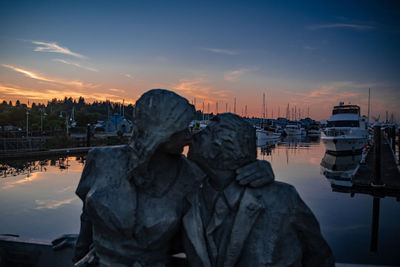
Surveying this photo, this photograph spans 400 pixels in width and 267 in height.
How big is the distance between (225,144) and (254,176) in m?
0.29

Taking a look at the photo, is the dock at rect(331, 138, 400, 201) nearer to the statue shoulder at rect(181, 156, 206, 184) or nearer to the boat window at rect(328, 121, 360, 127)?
the boat window at rect(328, 121, 360, 127)

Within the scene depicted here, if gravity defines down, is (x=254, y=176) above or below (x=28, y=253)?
above

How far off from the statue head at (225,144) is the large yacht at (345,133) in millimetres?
25996

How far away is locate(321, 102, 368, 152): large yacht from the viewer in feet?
83.7

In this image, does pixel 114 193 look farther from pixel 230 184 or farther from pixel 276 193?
pixel 276 193

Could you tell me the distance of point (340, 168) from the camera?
20578 millimetres

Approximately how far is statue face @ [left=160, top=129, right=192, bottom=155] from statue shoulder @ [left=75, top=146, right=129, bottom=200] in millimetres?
369

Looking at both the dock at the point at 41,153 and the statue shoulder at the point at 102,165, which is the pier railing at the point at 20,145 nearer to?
the dock at the point at 41,153

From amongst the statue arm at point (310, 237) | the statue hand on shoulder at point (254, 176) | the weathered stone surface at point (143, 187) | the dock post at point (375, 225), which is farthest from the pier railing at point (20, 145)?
the statue arm at point (310, 237)

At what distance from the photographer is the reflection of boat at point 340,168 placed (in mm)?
16616

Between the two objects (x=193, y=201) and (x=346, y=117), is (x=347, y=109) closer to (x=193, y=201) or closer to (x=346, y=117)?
(x=346, y=117)

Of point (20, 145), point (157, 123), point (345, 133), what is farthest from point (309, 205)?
point (20, 145)

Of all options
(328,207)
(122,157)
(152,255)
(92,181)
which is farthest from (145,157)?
(328,207)

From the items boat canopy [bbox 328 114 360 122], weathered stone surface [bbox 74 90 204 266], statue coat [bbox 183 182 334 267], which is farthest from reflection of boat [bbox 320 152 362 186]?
weathered stone surface [bbox 74 90 204 266]
